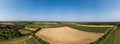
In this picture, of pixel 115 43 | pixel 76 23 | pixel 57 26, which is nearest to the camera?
pixel 115 43

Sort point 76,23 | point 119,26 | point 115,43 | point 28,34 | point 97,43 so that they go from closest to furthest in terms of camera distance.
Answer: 1. point 115,43
2. point 97,43
3. point 28,34
4. point 119,26
5. point 76,23

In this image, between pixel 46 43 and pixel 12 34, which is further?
pixel 12 34

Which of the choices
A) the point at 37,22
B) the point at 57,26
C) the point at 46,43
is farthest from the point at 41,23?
the point at 46,43

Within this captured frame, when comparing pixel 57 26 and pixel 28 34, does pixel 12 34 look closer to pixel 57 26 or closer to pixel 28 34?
pixel 28 34

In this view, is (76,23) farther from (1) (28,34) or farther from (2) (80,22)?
(1) (28,34)

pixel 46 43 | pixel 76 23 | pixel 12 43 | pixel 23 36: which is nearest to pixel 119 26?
pixel 76 23

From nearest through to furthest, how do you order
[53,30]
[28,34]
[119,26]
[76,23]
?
1. [28,34]
2. [119,26]
3. [53,30]
4. [76,23]

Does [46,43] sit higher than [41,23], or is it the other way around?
[41,23]

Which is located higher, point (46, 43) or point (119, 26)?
point (119, 26)

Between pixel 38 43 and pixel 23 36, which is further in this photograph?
pixel 23 36
